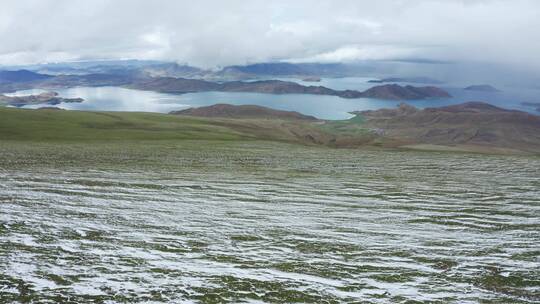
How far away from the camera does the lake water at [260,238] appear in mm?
16203

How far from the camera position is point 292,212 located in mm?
30172

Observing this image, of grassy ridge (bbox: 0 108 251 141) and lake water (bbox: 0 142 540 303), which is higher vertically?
grassy ridge (bbox: 0 108 251 141)

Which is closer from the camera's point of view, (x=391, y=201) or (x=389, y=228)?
(x=389, y=228)

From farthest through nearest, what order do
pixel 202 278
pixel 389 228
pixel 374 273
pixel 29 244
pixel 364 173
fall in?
pixel 364 173
pixel 389 228
pixel 29 244
pixel 374 273
pixel 202 278

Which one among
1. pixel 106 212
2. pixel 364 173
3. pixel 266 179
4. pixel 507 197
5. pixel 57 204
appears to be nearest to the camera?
pixel 106 212

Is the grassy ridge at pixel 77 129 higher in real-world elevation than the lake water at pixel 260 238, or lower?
higher

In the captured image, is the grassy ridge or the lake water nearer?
the lake water

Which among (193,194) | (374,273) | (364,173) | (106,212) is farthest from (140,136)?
(374,273)

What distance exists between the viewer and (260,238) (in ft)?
76.1

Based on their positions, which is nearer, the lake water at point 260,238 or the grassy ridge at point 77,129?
the lake water at point 260,238

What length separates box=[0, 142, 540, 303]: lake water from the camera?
53.2 feet

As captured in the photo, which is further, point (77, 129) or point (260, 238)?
point (77, 129)

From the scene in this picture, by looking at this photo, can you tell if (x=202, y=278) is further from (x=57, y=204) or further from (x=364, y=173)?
(x=364, y=173)

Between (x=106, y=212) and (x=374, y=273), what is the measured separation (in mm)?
17450
